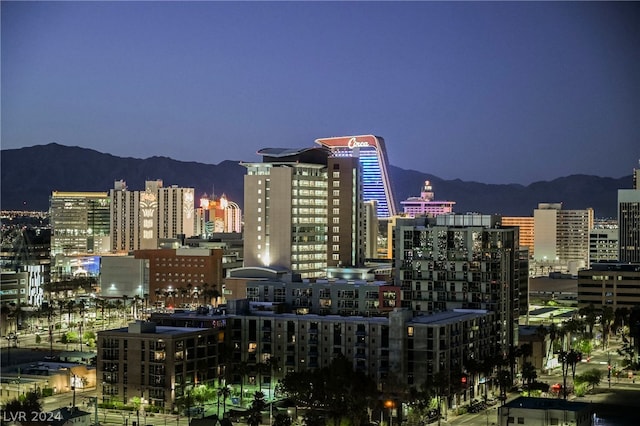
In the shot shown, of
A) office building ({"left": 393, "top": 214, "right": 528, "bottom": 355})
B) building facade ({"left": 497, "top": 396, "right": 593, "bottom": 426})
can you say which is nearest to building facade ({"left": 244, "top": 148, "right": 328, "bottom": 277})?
office building ({"left": 393, "top": 214, "right": 528, "bottom": 355})

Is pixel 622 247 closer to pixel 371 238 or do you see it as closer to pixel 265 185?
pixel 371 238

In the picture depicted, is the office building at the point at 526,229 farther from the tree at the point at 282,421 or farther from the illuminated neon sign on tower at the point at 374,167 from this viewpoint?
the tree at the point at 282,421

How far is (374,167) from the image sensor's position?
13000 centimetres

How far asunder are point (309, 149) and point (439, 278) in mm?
32639

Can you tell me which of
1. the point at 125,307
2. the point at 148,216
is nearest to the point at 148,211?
the point at 148,216

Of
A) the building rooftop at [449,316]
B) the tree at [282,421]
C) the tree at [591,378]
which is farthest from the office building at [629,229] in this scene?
the tree at [282,421]

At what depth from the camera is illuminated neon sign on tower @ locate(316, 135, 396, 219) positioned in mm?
127188

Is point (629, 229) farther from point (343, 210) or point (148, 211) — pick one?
point (148, 211)

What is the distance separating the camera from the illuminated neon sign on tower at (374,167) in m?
127

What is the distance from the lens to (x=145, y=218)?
144 m

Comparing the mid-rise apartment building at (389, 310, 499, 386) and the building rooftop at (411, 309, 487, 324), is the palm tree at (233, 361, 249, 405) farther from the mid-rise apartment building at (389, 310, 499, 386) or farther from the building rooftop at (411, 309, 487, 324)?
the building rooftop at (411, 309, 487, 324)

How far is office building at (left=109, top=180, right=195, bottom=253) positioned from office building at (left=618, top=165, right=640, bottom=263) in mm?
57156

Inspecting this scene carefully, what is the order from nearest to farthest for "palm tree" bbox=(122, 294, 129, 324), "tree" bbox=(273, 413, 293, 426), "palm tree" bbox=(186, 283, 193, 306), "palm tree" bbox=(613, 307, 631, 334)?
1. "tree" bbox=(273, 413, 293, 426)
2. "palm tree" bbox=(613, 307, 631, 334)
3. "palm tree" bbox=(122, 294, 129, 324)
4. "palm tree" bbox=(186, 283, 193, 306)

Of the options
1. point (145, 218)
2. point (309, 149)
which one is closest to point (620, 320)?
point (309, 149)
